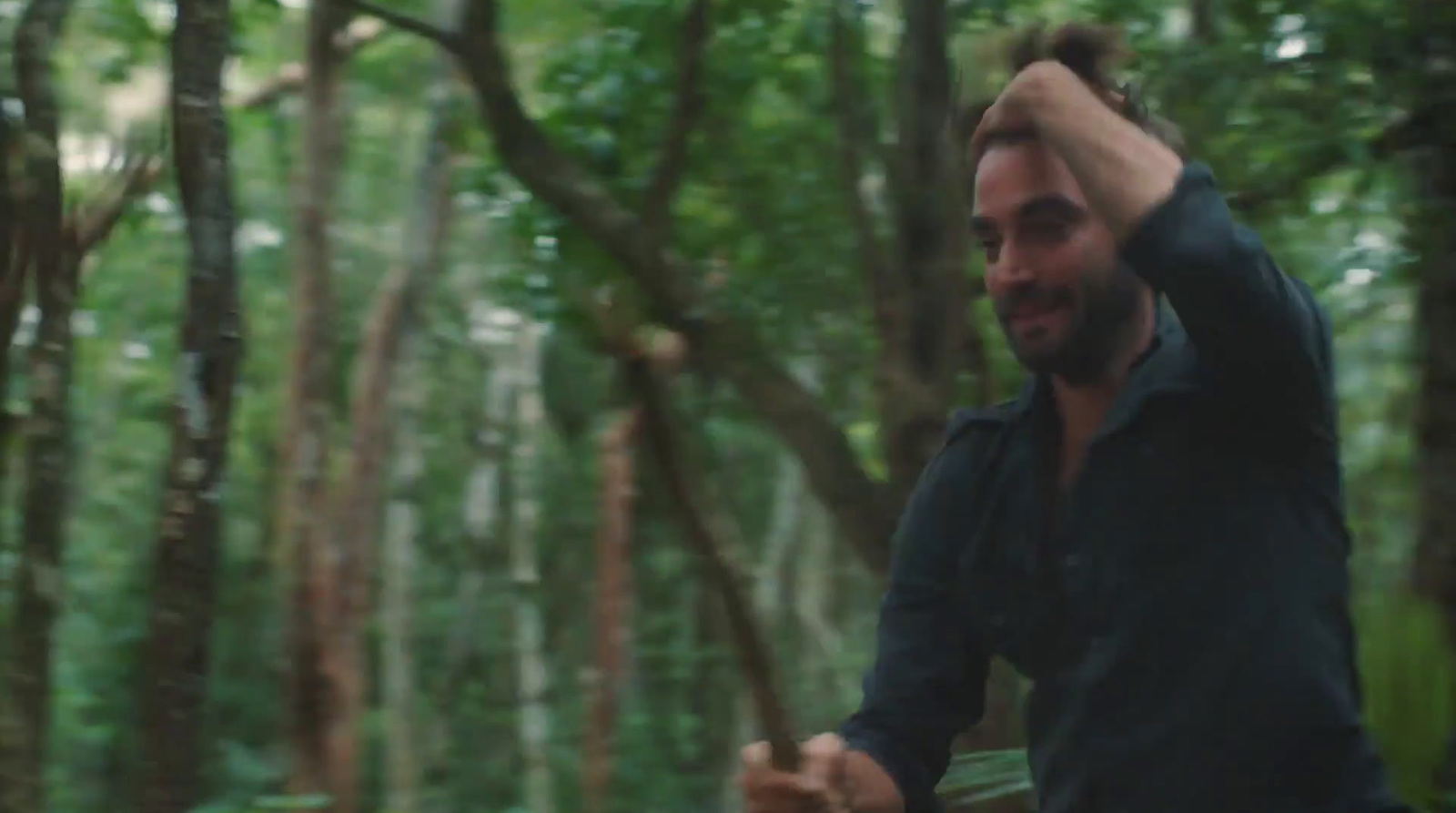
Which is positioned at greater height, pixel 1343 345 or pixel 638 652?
pixel 1343 345

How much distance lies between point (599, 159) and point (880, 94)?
1293mm

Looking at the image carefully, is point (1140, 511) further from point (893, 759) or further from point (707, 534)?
point (707, 534)

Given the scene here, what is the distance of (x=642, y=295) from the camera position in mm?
3836

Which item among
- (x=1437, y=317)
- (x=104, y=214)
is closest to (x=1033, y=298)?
(x=1437, y=317)

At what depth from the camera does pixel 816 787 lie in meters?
1.87

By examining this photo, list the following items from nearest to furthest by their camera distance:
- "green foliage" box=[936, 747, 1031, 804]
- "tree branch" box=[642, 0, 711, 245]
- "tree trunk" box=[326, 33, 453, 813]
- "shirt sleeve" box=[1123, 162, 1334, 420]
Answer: "shirt sleeve" box=[1123, 162, 1334, 420] < "green foliage" box=[936, 747, 1031, 804] < "tree branch" box=[642, 0, 711, 245] < "tree trunk" box=[326, 33, 453, 813]

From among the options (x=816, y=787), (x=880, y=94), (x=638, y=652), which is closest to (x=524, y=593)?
(x=638, y=652)

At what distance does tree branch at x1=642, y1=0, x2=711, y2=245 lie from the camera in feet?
14.7

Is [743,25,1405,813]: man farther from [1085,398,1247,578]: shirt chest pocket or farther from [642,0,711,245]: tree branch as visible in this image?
[642,0,711,245]: tree branch

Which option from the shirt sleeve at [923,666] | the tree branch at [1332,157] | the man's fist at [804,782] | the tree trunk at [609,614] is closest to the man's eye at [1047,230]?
the shirt sleeve at [923,666]

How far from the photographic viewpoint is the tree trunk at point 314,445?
743 centimetres

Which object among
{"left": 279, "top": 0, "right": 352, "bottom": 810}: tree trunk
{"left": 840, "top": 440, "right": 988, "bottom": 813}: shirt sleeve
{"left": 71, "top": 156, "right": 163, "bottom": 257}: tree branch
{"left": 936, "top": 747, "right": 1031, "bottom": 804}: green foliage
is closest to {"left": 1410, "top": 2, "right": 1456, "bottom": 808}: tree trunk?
{"left": 936, "top": 747, "right": 1031, "bottom": 804}: green foliage

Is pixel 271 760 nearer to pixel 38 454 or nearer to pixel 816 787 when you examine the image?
pixel 38 454

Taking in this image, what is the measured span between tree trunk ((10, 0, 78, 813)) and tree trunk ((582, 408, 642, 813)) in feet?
11.1
